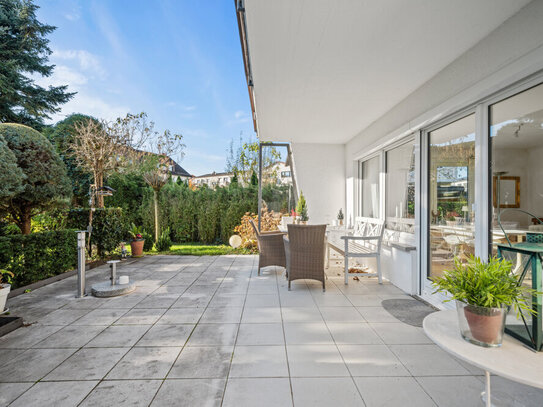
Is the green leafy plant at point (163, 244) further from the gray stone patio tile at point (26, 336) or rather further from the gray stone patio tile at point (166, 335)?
the gray stone patio tile at point (166, 335)

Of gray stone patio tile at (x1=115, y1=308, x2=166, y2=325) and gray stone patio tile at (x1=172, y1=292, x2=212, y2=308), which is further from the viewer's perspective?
gray stone patio tile at (x1=172, y1=292, x2=212, y2=308)

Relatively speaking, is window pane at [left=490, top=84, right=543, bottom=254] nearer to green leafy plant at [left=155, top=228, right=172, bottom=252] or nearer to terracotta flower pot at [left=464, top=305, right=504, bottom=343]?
terracotta flower pot at [left=464, top=305, right=504, bottom=343]

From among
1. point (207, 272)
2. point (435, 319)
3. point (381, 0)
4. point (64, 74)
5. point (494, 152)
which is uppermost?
point (64, 74)

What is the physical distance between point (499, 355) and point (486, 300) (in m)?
0.20

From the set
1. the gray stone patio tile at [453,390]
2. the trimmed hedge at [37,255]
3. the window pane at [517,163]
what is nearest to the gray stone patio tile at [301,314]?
the gray stone patio tile at [453,390]

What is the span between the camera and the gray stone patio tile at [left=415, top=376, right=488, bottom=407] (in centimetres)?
176

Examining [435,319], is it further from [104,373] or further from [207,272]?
[207,272]

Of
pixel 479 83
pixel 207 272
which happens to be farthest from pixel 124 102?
pixel 479 83

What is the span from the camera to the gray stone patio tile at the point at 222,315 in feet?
10.1

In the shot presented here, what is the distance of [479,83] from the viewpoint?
2.64 m

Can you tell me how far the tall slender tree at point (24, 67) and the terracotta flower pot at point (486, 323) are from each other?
515 inches

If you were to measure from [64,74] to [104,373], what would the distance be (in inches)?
528

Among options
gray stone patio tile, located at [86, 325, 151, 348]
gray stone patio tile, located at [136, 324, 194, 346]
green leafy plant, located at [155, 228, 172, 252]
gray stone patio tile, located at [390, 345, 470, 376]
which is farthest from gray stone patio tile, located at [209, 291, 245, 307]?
green leafy plant, located at [155, 228, 172, 252]

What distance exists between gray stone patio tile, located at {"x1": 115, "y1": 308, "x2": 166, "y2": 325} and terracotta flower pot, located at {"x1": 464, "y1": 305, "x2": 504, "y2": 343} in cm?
284
